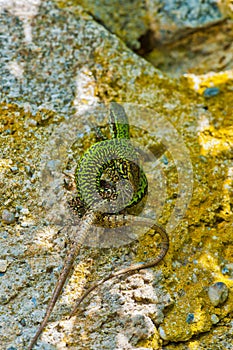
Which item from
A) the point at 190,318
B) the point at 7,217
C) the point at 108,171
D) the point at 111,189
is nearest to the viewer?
the point at 190,318

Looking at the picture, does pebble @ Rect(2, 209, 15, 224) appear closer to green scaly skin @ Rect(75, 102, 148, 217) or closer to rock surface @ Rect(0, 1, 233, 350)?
rock surface @ Rect(0, 1, 233, 350)

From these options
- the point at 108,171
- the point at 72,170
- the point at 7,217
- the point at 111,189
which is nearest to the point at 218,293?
the point at 111,189

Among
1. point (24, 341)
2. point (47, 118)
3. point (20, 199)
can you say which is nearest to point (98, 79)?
point (47, 118)

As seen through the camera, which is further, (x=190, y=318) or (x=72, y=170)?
(x=72, y=170)

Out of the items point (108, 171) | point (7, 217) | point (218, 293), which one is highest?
point (108, 171)

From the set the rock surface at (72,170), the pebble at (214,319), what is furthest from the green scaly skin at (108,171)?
the pebble at (214,319)

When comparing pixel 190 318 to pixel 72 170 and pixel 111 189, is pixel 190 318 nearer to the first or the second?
pixel 111 189

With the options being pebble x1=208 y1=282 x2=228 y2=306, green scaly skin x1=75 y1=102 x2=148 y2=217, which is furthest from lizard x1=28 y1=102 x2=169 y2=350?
pebble x1=208 y1=282 x2=228 y2=306
